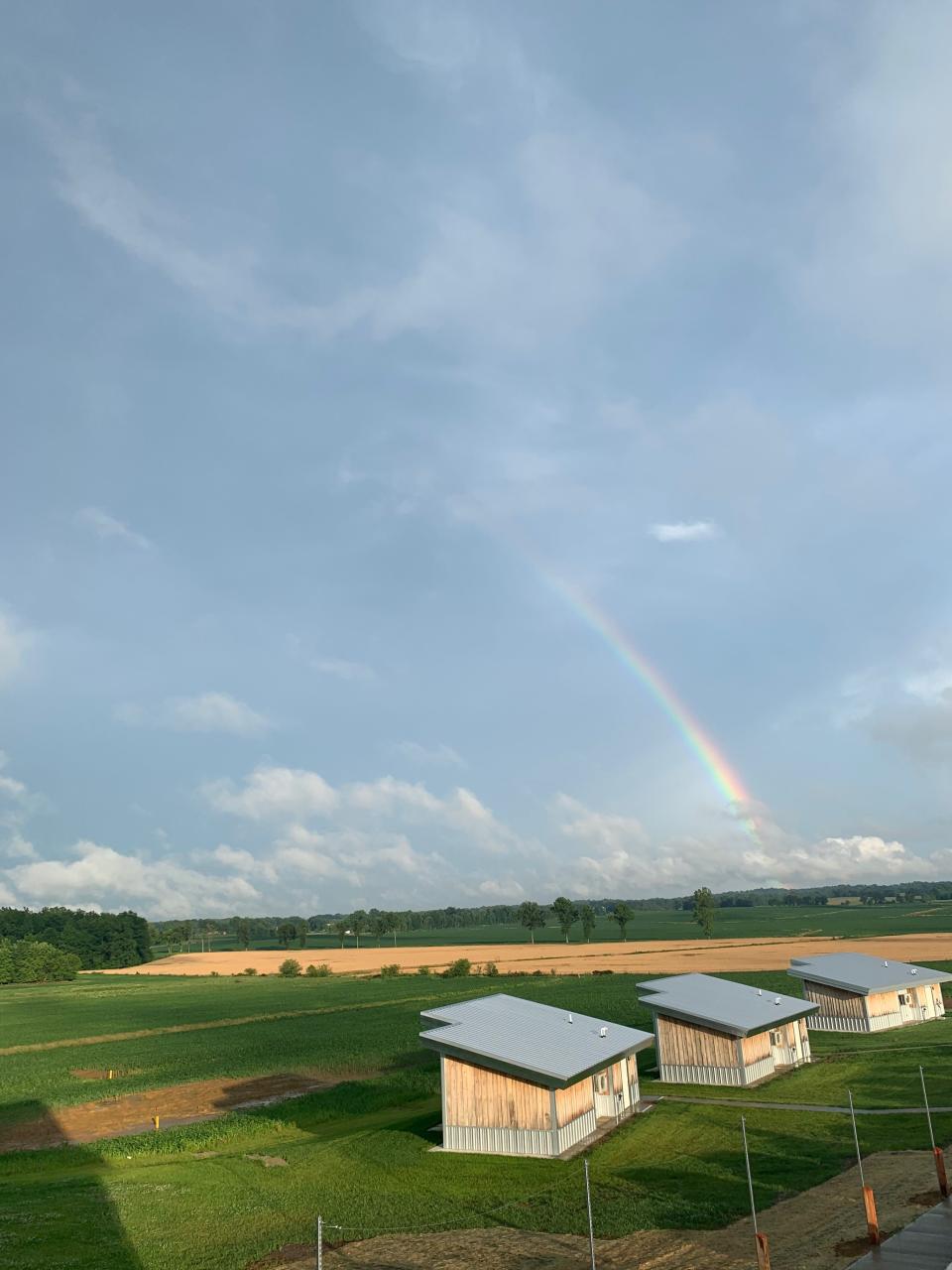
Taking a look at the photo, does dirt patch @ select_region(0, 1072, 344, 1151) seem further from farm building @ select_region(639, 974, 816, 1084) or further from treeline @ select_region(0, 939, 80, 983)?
treeline @ select_region(0, 939, 80, 983)

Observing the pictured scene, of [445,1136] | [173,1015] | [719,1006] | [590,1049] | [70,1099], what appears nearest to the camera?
[445,1136]

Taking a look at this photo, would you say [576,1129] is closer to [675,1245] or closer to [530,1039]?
[530,1039]

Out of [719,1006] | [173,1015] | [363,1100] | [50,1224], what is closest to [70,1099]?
[363,1100]

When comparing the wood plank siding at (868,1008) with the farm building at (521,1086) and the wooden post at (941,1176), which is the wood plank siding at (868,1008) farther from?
the wooden post at (941,1176)

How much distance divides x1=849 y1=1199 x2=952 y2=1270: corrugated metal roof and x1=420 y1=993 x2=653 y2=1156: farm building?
516 inches

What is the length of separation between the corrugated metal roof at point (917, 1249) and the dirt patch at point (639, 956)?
98.3 m

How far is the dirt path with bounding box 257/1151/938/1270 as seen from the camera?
68.5 ft

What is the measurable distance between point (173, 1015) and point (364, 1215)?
3228 inches

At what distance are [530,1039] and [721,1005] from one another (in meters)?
14.7

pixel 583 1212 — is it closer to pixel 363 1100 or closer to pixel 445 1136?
pixel 445 1136

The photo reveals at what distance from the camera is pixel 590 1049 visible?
3634 cm

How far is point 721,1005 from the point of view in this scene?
150ft

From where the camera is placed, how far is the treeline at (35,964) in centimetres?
16588

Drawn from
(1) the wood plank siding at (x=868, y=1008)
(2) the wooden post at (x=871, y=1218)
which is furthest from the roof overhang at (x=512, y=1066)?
(1) the wood plank siding at (x=868, y=1008)
